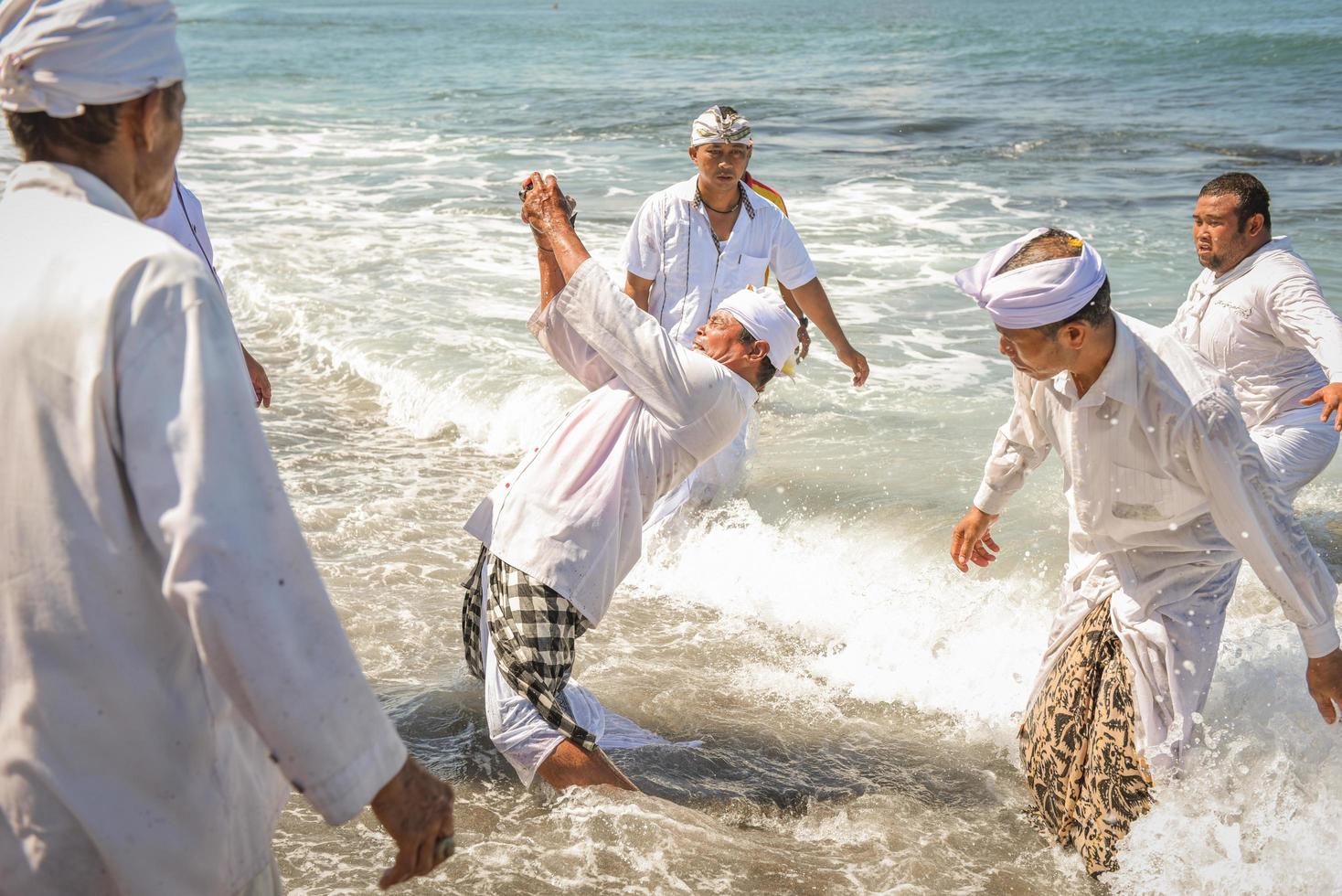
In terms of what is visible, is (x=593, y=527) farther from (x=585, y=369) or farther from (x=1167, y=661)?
(x=1167, y=661)

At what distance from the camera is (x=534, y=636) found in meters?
3.70

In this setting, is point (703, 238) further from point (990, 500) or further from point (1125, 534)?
point (1125, 534)

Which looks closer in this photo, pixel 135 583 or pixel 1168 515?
pixel 135 583

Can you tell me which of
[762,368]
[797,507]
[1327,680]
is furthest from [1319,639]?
[797,507]

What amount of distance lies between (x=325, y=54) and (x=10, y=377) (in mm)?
43750

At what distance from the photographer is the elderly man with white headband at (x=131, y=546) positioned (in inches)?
66.3

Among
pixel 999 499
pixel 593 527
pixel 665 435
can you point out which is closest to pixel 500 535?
pixel 593 527

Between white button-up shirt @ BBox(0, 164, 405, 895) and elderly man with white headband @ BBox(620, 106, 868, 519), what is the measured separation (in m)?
4.35

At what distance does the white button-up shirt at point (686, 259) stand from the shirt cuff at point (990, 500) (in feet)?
7.18

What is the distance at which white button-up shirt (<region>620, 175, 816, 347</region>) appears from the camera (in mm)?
6145

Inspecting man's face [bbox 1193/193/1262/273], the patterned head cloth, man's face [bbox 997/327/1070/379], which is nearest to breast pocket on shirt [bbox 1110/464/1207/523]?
man's face [bbox 997/327/1070/379]

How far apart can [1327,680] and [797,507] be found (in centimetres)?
388

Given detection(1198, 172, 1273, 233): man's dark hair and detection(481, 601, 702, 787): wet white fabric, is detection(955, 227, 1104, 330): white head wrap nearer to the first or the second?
detection(481, 601, 702, 787): wet white fabric

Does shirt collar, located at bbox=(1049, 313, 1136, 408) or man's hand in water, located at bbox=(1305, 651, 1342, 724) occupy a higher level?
shirt collar, located at bbox=(1049, 313, 1136, 408)
